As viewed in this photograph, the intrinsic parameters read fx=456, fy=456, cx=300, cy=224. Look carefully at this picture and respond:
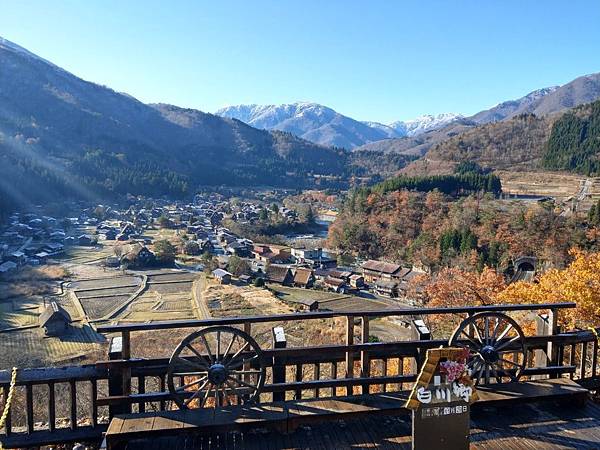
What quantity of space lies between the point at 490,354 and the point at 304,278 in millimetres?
30118

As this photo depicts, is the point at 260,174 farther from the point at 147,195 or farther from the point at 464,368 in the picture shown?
the point at 464,368

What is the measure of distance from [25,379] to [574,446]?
383 centimetres

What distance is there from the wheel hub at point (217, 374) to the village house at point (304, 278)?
29982mm

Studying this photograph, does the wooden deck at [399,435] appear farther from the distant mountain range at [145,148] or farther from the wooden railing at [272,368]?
the distant mountain range at [145,148]

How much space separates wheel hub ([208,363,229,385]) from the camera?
3490 mm

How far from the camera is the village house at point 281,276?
33.7 m

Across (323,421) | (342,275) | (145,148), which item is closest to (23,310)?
(342,275)

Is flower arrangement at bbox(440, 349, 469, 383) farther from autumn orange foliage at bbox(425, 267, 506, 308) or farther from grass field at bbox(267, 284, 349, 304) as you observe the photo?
grass field at bbox(267, 284, 349, 304)

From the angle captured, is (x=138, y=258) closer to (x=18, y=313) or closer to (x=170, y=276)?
(x=170, y=276)

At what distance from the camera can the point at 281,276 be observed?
3406 cm

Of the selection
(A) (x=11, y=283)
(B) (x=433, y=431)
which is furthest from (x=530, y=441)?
(A) (x=11, y=283)

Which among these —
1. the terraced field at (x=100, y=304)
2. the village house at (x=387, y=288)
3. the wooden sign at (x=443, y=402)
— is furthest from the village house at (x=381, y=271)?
the wooden sign at (x=443, y=402)

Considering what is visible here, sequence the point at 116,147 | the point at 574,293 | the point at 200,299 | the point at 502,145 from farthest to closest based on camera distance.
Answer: the point at 116,147, the point at 502,145, the point at 200,299, the point at 574,293

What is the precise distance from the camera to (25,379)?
3275mm
